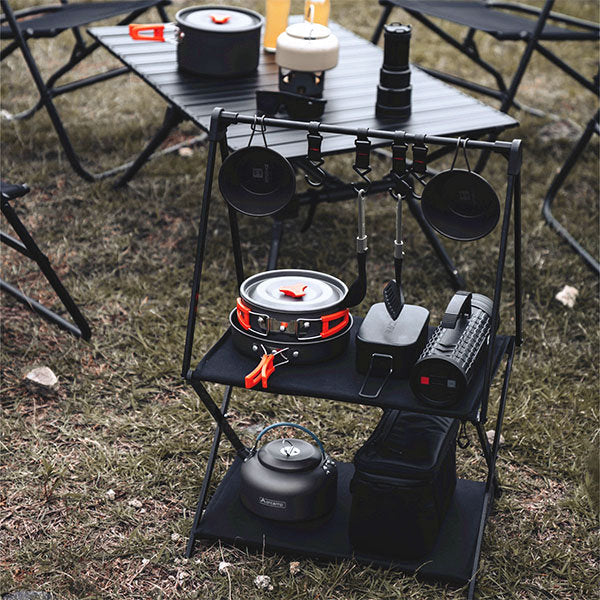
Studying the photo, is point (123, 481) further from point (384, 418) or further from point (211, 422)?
point (384, 418)

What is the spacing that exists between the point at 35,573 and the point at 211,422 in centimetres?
78

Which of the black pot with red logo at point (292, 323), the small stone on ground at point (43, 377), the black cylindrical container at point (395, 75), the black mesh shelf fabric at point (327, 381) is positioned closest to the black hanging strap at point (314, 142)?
the black pot with red logo at point (292, 323)

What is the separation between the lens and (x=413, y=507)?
2.43 meters

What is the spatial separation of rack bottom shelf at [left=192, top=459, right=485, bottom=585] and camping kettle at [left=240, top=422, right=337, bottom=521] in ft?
0.15

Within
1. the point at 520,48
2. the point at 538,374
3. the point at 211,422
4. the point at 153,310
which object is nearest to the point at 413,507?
the point at 211,422

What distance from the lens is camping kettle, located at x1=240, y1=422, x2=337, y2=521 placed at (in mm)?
2564

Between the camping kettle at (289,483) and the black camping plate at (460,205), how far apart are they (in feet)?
2.38

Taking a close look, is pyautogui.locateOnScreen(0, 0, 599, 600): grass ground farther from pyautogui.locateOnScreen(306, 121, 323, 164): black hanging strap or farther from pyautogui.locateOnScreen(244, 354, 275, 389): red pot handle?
pyautogui.locateOnScreen(306, 121, 323, 164): black hanging strap

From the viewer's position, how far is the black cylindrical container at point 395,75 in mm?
3379

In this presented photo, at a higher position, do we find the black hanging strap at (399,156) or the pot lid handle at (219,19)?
the black hanging strap at (399,156)

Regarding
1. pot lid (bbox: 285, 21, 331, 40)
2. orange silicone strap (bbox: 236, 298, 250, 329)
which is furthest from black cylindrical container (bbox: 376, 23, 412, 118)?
orange silicone strap (bbox: 236, 298, 250, 329)

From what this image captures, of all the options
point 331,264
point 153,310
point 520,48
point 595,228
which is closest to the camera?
point 153,310

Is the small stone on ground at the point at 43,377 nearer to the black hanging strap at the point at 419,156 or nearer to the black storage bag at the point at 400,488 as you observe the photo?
the black storage bag at the point at 400,488

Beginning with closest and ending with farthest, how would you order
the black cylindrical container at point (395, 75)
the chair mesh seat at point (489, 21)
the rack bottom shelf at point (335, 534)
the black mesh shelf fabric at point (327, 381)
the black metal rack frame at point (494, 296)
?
1. the black metal rack frame at point (494, 296)
2. the black mesh shelf fabric at point (327, 381)
3. the rack bottom shelf at point (335, 534)
4. the black cylindrical container at point (395, 75)
5. the chair mesh seat at point (489, 21)
